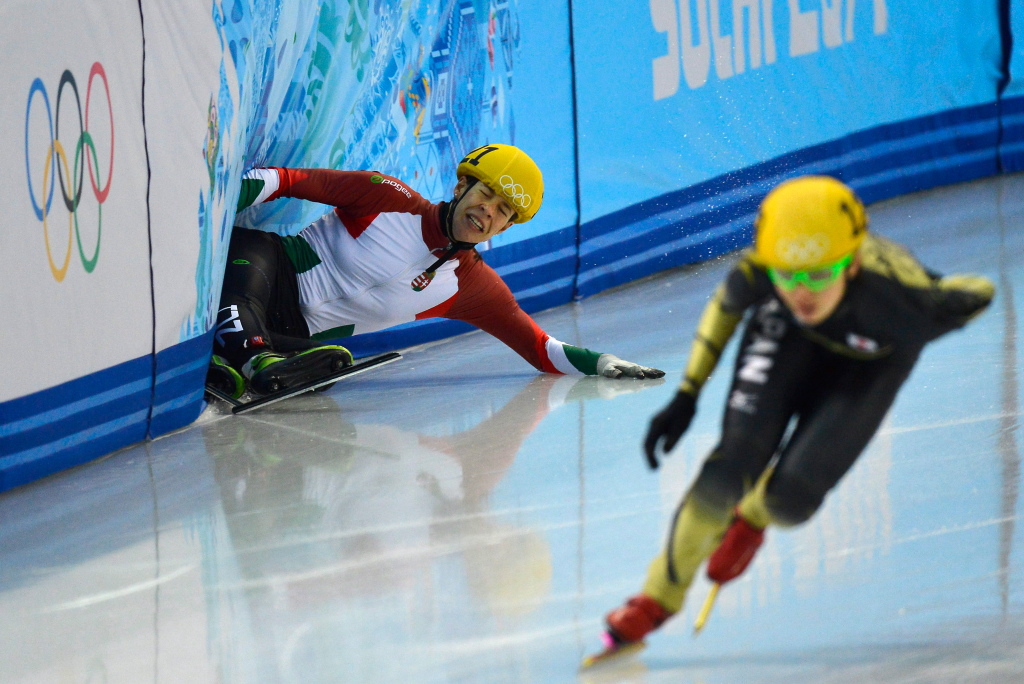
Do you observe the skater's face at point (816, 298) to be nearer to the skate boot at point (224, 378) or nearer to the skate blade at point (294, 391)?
the skate blade at point (294, 391)

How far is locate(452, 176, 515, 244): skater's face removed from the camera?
4332 millimetres

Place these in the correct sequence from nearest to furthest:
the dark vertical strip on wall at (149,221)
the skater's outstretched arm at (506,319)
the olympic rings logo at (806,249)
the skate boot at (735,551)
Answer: the olympic rings logo at (806,249) → the skate boot at (735,551) → the dark vertical strip on wall at (149,221) → the skater's outstretched arm at (506,319)

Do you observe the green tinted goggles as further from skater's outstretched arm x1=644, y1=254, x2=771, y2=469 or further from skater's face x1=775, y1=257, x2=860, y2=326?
skater's outstretched arm x1=644, y1=254, x2=771, y2=469

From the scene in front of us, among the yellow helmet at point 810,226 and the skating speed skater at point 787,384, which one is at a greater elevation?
the yellow helmet at point 810,226

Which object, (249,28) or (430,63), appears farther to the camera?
(430,63)

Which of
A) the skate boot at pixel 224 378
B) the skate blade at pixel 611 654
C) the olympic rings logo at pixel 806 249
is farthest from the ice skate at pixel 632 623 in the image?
the skate boot at pixel 224 378

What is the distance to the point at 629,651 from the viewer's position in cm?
226

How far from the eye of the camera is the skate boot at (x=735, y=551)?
6.87ft

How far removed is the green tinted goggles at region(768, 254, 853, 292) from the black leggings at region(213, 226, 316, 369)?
283cm

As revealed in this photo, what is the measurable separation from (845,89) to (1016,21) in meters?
1.54

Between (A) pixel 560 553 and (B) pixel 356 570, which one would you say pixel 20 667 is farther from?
(A) pixel 560 553

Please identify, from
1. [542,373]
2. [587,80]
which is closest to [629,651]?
[542,373]

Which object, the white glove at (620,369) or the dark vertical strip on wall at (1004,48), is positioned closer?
the white glove at (620,369)

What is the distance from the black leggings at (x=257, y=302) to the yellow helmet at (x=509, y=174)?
885mm
